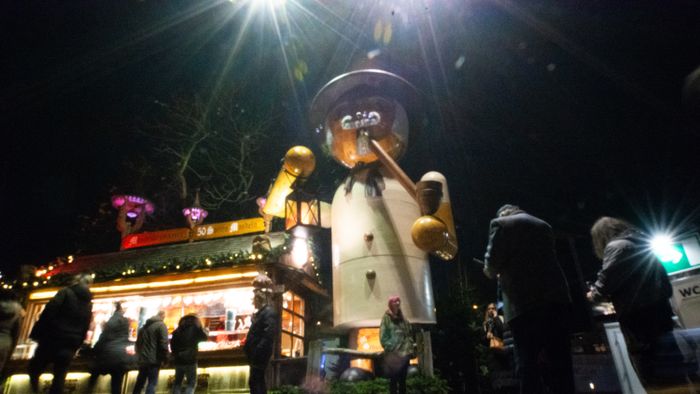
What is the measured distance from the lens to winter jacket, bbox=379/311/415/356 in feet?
22.2

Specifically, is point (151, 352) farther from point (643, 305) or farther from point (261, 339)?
point (643, 305)

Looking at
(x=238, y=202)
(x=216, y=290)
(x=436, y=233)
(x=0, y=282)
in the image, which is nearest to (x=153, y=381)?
(x=216, y=290)

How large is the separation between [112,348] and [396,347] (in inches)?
183

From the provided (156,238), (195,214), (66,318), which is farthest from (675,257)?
(156,238)

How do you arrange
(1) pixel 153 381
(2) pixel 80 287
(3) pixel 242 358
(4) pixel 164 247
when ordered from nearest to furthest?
(2) pixel 80 287 → (1) pixel 153 381 → (3) pixel 242 358 → (4) pixel 164 247

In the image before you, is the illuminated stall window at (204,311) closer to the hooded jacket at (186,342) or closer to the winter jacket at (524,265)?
the hooded jacket at (186,342)

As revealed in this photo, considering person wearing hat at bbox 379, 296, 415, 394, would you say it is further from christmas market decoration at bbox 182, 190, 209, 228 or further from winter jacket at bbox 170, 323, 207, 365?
christmas market decoration at bbox 182, 190, 209, 228

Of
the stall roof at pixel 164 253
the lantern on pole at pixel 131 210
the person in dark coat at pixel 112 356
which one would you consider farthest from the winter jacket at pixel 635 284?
the lantern on pole at pixel 131 210

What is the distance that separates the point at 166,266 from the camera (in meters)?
12.2

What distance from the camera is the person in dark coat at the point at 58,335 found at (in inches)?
215

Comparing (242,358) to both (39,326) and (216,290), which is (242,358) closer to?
(216,290)

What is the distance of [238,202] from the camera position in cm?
1945

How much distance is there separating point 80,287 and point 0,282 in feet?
37.0

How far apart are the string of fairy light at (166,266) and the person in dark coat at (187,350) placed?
3.46m
